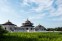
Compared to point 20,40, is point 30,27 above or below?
above

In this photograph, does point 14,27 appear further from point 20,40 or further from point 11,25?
point 20,40

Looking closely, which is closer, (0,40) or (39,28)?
(0,40)

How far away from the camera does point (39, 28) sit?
111ft

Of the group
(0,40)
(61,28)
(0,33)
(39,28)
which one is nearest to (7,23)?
(39,28)

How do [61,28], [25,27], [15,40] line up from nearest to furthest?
[15,40], [61,28], [25,27]

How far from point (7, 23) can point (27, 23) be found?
4.55 metres

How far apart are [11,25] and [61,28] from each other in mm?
8837

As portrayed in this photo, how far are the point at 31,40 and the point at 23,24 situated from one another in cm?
2185

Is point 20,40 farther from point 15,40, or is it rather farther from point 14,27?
point 14,27

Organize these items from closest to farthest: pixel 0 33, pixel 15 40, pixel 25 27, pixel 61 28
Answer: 1. pixel 15 40
2. pixel 0 33
3. pixel 61 28
4. pixel 25 27

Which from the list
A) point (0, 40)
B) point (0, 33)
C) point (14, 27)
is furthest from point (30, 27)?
point (0, 40)

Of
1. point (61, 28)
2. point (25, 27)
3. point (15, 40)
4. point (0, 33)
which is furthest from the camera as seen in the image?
Answer: point (25, 27)

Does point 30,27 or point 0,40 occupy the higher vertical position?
point 30,27

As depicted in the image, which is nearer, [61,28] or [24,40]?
[24,40]
